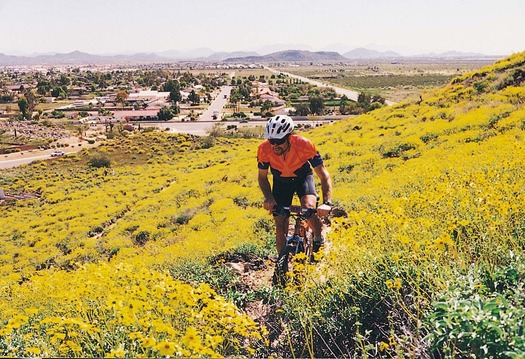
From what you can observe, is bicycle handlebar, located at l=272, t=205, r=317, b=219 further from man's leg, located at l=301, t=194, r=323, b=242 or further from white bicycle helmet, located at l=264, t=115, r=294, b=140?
white bicycle helmet, located at l=264, t=115, r=294, b=140

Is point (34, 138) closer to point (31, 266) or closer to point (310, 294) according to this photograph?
point (31, 266)

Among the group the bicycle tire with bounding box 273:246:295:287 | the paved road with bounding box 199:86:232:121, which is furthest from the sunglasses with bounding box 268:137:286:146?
the paved road with bounding box 199:86:232:121

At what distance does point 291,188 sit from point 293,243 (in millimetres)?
711

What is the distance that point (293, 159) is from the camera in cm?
489

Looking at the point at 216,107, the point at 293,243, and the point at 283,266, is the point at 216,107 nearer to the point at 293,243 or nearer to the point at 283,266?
the point at 293,243

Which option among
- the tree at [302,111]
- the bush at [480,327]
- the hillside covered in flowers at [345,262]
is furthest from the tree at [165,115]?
the bush at [480,327]

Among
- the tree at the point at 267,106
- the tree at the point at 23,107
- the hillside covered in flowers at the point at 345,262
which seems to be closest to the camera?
the hillside covered in flowers at the point at 345,262

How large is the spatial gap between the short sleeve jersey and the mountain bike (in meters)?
0.48

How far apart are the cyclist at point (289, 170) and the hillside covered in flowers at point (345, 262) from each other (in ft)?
1.66

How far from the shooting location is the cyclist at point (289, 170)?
466 centimetres

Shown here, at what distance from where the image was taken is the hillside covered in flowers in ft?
8.99

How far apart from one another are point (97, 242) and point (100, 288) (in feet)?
45.4

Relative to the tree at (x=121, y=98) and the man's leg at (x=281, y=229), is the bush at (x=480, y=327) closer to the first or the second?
the man's leg at (x=281, y=229)

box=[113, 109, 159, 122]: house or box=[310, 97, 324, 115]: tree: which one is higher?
box=[310, 97, 324, 115]: tree
